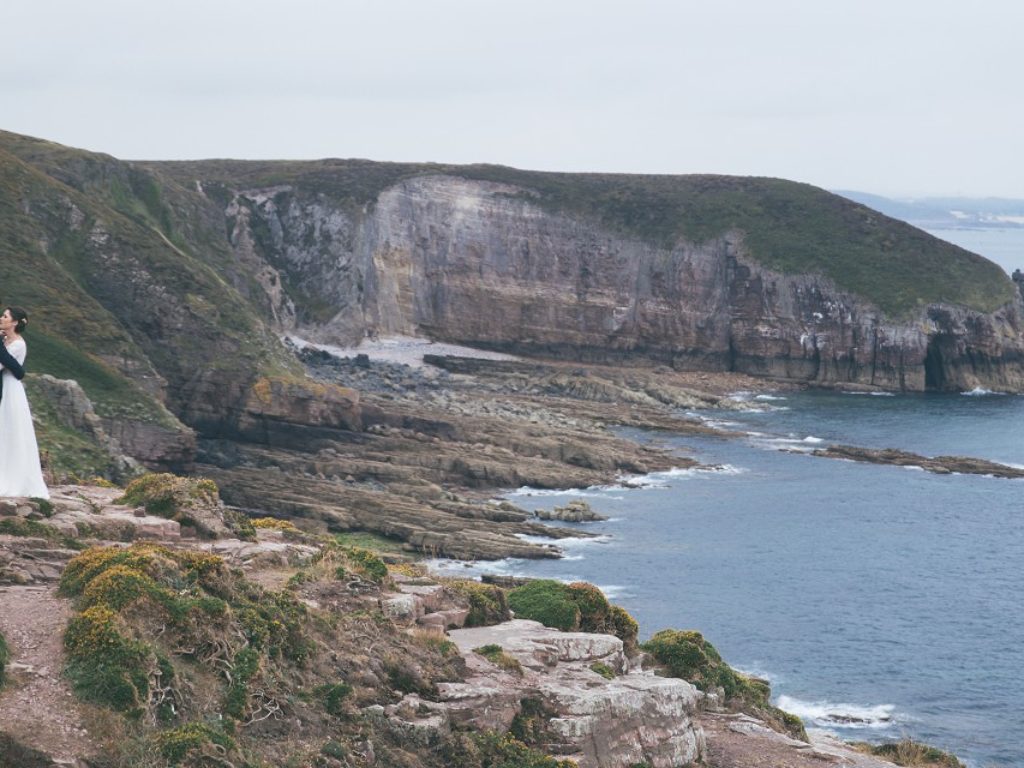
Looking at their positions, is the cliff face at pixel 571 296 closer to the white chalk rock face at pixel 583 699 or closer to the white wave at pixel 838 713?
the white wave at pixel 838 713

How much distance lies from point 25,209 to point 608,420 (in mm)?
47607

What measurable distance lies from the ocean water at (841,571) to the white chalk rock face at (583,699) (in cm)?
2375

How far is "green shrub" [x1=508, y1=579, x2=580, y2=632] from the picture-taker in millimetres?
31094

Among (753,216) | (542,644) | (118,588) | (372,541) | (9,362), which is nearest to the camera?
(118,588)

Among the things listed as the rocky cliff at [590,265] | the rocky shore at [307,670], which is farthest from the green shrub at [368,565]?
the rocky cliff at [590,265]

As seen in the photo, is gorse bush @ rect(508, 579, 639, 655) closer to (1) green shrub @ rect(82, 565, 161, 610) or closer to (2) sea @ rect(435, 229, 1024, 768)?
(1) green shrub @ rect(82, 565, 161, 610)

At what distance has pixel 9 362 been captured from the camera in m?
24.8

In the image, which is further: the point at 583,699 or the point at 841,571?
the point at 841,571

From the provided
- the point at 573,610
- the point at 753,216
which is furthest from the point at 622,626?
the point at 753,216

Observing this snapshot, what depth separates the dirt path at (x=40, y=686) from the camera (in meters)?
18.8

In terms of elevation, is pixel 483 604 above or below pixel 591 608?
above

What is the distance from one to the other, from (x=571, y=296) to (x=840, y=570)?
82.3 m

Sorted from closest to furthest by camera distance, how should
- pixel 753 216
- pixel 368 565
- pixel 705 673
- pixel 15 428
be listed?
1. pixel 15 428
2. pixel 368 565
3. pixel 705 673
4. pixel 753 216

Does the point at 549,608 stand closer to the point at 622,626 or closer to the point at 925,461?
the point at 622,626
